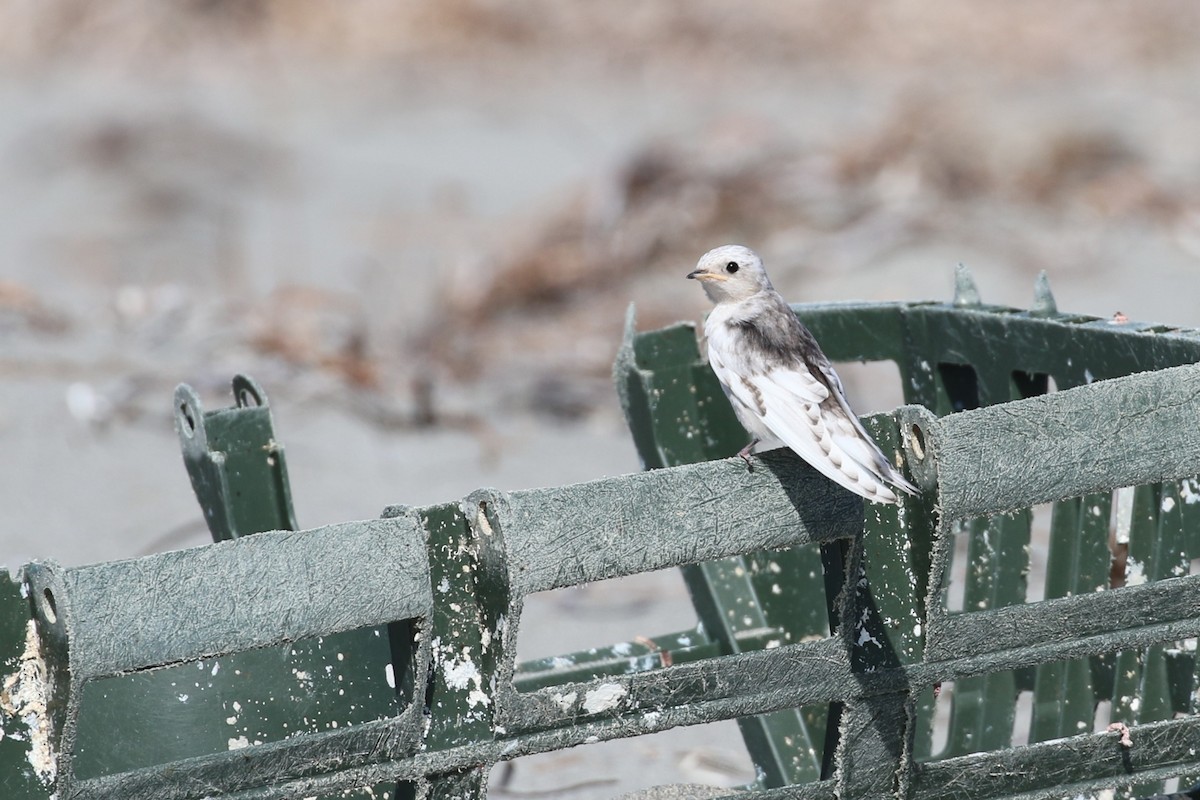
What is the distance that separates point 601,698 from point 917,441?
577 mm

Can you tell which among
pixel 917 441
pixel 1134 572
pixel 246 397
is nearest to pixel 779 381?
pixel 917 441

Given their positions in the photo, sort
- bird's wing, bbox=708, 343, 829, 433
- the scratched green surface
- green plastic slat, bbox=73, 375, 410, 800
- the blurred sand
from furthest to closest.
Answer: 1. the blurred sand
2. green plastic slat, bbox=73, 375, 410, 800
3. bird's wing, bbox=708, 343, 829, 433
4. the scratched green surface

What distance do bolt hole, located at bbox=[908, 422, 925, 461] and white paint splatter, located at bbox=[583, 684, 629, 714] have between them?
0.53 metres

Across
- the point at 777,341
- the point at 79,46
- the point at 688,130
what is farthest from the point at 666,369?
the point at 79,46

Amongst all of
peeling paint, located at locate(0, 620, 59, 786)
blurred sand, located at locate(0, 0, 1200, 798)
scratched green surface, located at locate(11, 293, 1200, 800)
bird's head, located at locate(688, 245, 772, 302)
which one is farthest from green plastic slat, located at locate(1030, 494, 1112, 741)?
peeling paint, located at locate(0, 620, 59, 786)

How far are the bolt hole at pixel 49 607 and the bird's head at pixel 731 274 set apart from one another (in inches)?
→ 68.3

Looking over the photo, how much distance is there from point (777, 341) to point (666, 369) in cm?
97

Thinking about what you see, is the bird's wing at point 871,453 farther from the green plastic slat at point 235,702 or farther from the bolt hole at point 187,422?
the bolt hole at point 187,422

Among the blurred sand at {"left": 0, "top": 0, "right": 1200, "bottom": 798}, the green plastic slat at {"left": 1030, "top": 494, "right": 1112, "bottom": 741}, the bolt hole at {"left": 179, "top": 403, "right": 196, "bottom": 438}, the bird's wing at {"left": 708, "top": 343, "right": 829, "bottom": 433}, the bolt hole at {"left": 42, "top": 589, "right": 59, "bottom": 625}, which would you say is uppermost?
the blurred sand at {"left": 0, "top": 0, "right": 1200, "bottom": 798}

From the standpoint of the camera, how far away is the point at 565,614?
5.43 m

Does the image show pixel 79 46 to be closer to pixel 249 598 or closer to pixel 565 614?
pixel 565 614

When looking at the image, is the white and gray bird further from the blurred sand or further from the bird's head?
the blurred sand

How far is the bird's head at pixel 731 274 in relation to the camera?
3480mm

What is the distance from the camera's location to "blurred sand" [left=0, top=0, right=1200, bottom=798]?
270 inches
